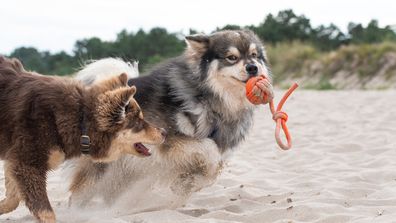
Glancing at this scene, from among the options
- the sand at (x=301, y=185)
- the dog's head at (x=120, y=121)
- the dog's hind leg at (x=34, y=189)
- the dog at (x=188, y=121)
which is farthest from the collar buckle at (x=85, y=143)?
the dog at (x=188, y=121)

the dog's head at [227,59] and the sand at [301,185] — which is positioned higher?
the dog's head at [227,59]

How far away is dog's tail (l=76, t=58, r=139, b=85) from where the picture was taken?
505cm

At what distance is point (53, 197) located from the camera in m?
5.30

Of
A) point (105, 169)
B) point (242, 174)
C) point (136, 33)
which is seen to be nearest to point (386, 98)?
point (242, 174)

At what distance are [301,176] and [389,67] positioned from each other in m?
13.8

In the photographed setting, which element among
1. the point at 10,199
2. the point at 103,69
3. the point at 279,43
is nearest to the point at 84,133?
the point at 10,199

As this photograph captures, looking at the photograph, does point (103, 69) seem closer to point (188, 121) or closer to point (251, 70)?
point (188, 121)

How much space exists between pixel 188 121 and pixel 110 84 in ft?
3.09

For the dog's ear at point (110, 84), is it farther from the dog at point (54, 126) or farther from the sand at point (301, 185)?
A: the sand at point (301, 185)

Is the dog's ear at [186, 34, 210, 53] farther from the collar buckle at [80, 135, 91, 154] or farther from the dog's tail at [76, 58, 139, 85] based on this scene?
the collar buckle at [80, 135, 91, 154]

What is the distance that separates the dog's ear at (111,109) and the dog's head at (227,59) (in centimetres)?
119

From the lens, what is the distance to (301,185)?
17.6ft

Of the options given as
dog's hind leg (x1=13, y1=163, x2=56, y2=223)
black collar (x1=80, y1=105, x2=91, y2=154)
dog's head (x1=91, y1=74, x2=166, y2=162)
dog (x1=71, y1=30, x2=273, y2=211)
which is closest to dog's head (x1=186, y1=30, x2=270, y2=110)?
dog (x1=71, y1=30, x2=273, y2=211)

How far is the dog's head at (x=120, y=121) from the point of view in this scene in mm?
3965
